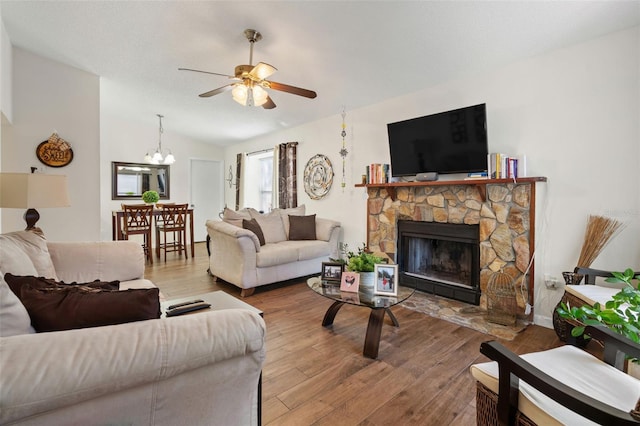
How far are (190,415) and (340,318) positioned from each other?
1.98m

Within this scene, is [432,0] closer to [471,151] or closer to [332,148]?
[471,151]

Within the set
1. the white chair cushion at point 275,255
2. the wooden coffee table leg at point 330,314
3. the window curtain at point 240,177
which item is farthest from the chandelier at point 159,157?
the wooden coffee table leg at point 330,314

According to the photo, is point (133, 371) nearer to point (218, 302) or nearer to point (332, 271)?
point (218, 302)

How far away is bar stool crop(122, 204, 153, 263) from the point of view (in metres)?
5.11

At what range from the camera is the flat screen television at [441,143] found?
291 cm

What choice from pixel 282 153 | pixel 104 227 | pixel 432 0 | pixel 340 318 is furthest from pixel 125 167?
pixel 432 0

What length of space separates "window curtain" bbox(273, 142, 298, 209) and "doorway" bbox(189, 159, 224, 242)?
2517mm

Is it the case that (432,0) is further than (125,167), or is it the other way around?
(125,167)

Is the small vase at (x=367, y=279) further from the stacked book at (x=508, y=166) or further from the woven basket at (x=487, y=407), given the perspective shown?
the stacked book at (x=508, y=166)

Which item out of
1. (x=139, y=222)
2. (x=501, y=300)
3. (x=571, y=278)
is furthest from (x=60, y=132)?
(x=571, y=278)

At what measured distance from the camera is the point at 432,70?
3.09 metres

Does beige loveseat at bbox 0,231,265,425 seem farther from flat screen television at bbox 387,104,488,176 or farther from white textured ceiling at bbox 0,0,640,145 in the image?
flat screen television at bbox 387,104,488,176

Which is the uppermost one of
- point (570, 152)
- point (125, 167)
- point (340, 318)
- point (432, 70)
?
point (432, 70)

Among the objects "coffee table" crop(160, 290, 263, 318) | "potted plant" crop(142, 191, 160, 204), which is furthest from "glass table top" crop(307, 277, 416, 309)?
"potted plant" crop(142, 191, 160, 204)
